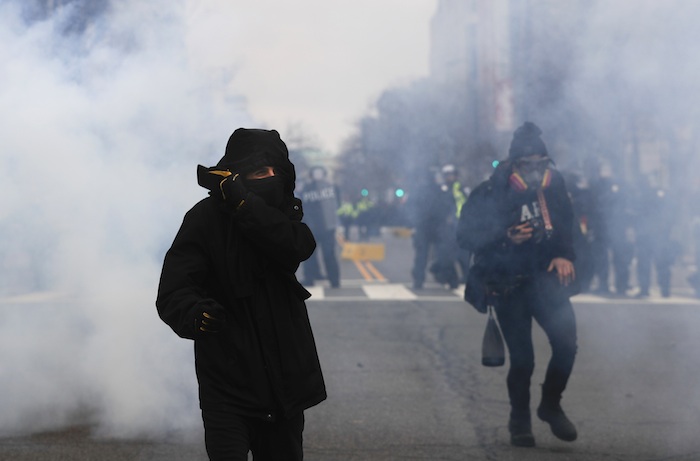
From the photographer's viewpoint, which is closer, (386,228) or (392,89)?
(392,89)

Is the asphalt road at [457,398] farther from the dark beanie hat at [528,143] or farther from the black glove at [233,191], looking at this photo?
the black glove at [233,191]

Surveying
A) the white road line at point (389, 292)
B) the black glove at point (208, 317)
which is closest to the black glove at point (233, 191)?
the black glove at point (208, 317)

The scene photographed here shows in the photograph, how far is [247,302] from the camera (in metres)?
3.62

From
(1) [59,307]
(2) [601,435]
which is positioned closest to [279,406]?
(2) [601,435]

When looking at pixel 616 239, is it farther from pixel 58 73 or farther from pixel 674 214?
pixel 58 73

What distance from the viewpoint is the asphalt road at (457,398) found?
573cm

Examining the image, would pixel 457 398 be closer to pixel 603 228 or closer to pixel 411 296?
pixel 411 296

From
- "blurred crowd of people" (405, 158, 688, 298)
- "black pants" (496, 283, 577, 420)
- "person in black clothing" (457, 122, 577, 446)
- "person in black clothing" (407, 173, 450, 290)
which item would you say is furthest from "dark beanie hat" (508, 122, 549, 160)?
"person in black clothing" (407, 173, 450, 290)

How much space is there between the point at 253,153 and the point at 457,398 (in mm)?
4034

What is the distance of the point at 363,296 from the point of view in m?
14.4

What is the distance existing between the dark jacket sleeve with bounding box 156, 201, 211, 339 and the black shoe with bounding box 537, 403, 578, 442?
8.97 ft

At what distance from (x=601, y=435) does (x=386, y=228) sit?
43.6 meters

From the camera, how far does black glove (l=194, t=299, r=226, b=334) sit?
3.46m

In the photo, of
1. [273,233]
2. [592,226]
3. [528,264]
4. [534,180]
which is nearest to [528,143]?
[534,180]
